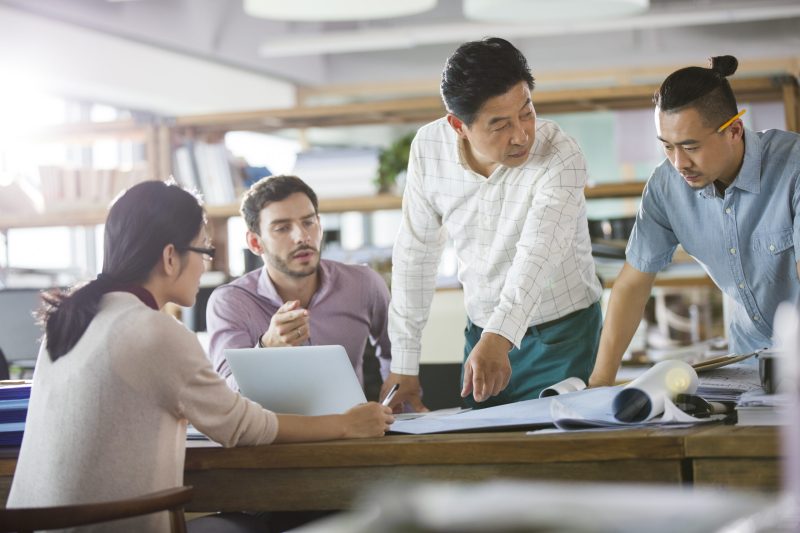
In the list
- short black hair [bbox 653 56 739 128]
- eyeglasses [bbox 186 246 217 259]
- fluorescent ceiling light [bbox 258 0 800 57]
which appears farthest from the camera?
fluorescent ceiling light [bbox 258 0 800 57]

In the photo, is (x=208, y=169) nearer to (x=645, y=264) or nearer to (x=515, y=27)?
(x=645, y=264)

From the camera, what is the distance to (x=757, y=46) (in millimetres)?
9258

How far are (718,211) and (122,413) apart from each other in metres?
1.27

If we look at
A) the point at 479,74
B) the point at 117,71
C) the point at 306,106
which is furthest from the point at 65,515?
the point at 117,71

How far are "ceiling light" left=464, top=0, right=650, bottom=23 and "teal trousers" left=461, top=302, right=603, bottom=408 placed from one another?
9.02 ft

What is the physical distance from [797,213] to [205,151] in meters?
2.88

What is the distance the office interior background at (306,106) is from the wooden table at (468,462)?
1474 mm

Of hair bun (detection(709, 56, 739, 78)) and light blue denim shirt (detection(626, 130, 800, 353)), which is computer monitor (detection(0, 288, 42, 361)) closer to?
light blue denim shirt (detection(626, 130, 800, 353))

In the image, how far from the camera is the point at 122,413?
1565mm

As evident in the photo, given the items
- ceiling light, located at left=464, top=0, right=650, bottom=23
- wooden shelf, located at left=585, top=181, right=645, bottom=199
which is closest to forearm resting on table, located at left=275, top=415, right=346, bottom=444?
wooden shelf, located at left=585, top=181, right=645, bottom=199

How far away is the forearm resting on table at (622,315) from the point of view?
219 cm

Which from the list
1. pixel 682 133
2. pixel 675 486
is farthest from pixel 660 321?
pixel 675 486

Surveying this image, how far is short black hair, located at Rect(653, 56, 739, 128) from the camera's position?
1.98 m

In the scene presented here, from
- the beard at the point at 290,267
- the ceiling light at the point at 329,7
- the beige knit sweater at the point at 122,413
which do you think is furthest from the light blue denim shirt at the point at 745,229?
the ceiling light at the point at 329,7
